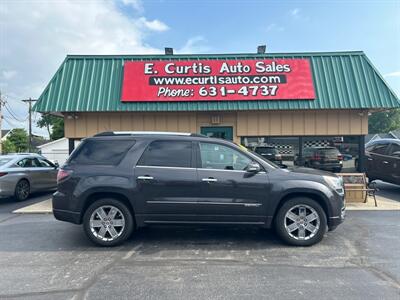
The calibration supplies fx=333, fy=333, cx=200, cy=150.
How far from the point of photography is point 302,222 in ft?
19.0

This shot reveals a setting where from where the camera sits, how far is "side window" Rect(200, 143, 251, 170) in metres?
5.83

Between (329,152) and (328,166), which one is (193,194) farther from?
(329,152)

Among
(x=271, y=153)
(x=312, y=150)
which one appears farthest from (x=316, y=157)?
(x=271, y=153)

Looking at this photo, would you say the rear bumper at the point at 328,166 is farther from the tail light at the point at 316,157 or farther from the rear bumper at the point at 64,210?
the rear bumper at the point at 64,210

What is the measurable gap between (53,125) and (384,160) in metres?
67.6

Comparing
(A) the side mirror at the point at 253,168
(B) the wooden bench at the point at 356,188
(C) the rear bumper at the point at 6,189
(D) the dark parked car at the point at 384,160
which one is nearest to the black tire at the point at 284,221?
(A) the side mirror at the point at 253,168

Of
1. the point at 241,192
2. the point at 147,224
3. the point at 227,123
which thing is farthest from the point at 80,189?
the point at 227,123

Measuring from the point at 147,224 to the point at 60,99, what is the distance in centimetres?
607

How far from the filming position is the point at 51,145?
4384cm

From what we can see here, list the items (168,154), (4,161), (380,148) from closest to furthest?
(168,154) < (4,161) < (380,148)

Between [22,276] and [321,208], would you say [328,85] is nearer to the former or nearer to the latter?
[321,208]

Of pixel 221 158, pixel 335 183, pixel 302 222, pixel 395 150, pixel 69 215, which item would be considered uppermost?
pixel 395 150

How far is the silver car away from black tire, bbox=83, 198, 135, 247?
6.15 meters

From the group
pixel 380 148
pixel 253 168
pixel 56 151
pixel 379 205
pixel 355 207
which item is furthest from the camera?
pixel 56 151
